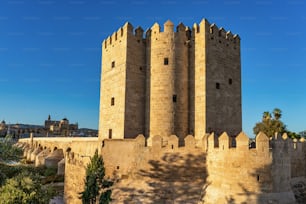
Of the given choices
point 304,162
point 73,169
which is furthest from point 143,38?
point 304,162

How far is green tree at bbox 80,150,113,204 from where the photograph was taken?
36.7ft

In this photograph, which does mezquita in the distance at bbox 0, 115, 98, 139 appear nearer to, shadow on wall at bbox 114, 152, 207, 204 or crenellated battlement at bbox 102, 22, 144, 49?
crenellated battlement at bbox 102, 22, 144, 49

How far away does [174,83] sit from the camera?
16484 millimetres

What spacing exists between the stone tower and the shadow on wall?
11.4ft

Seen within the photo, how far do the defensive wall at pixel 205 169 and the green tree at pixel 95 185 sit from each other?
120 centimetres

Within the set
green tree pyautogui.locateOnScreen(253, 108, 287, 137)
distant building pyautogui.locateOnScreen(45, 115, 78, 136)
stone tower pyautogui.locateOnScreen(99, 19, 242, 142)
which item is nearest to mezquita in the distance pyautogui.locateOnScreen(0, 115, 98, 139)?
distant building pyautogui.locateOnScreen(45, 115, 78, 136)

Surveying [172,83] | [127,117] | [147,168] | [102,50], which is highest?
[102,50]

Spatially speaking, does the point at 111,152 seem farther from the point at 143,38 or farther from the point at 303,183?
the point at 303,183

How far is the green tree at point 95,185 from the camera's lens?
11.2m

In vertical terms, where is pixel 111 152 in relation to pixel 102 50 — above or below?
below

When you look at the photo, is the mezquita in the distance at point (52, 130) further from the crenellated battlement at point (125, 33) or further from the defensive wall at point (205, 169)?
the defensive wall at point (205, 169)

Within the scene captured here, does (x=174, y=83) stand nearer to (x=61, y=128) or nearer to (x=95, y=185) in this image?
(x=95, y=185)

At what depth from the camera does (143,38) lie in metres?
17.8

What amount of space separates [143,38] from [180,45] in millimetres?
2920
